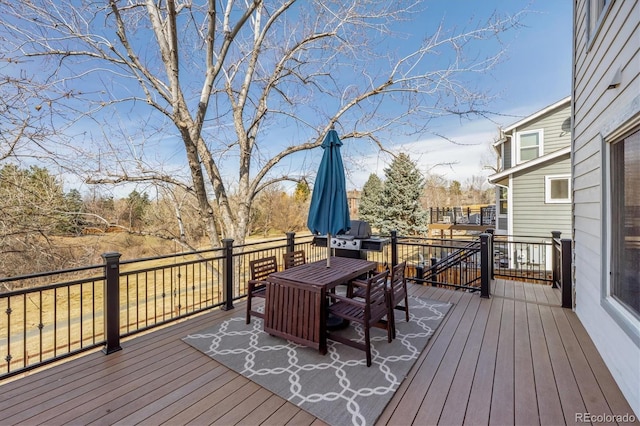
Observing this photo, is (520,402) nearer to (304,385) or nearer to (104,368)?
(304,385)

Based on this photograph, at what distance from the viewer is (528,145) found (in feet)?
33.2

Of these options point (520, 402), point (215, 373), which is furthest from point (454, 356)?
point (215, 373)

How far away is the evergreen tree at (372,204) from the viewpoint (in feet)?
57.8

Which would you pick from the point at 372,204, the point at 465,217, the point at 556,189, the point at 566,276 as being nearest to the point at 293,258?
the point at 566,276

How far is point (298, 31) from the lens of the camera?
283 inches

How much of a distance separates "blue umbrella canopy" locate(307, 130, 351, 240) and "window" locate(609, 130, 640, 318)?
2507mm

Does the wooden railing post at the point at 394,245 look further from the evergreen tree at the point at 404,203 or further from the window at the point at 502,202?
the evergreen tree at the point at 404,203

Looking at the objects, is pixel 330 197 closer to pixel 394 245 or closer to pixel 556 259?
pixel 394 245

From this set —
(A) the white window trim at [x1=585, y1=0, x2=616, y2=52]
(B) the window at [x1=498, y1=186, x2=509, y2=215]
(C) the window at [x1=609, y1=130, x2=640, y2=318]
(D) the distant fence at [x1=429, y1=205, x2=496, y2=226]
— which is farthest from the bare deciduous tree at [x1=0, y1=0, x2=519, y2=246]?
(D) the distant fence at [x1=429, y1=205, x2=496, y2=226]

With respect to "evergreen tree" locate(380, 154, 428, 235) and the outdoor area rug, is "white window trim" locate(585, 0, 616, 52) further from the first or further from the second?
"evergreen tree" locate(380, 154, 428, 235)

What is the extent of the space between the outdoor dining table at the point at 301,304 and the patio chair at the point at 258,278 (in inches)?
11.2

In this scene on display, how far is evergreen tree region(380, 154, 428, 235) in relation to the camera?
16.9 m

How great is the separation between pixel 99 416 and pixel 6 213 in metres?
4.77

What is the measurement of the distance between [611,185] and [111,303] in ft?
16.1
